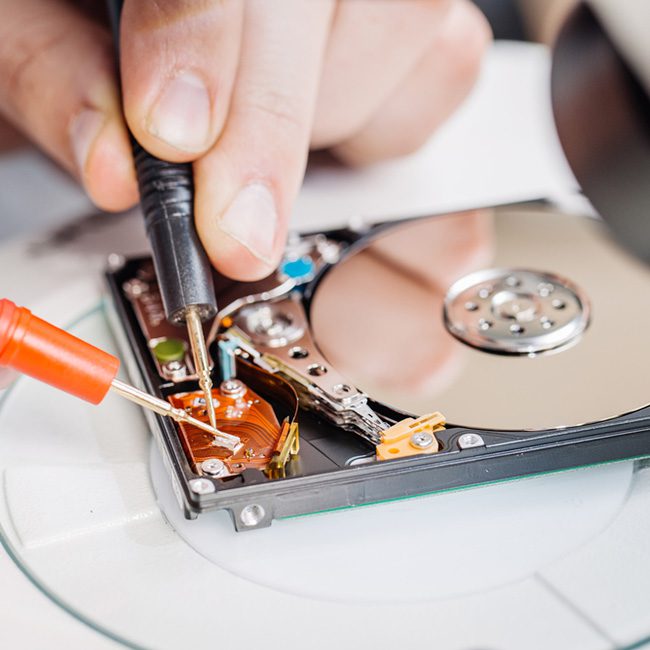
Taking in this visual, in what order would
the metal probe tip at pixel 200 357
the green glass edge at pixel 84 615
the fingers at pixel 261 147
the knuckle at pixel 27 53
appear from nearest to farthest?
the green glass edge at pixel 84 615 < the metal probe tip at pixel 200 357 < the fingers at pixel 261 147 < the knuckle at pixel 27 53

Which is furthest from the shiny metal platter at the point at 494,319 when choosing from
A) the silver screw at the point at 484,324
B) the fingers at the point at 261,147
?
the fingers at the point at 261,147

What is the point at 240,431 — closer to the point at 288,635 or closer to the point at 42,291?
the point at 288,635

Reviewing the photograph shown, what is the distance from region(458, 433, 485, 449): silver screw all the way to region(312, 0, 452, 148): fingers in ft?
2.12

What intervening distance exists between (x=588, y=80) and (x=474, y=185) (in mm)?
210

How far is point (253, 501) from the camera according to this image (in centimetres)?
65

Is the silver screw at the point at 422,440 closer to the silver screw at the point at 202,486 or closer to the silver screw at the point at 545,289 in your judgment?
the silver screw at the point at 202,486

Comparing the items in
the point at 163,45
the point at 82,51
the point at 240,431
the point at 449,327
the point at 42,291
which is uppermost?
the point at 82,51

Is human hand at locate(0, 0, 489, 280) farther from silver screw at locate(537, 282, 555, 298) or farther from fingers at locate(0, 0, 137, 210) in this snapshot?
silver screw at locate(537, 282, 555, 298)

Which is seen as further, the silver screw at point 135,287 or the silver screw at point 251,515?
the silver screw at point 135,287

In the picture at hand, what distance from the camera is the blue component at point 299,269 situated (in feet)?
3.14

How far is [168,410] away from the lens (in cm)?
71

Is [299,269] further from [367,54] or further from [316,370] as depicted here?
[367,54]

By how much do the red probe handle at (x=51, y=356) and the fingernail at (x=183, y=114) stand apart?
236 millimetres

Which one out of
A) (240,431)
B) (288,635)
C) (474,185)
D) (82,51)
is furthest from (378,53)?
(288,635)
